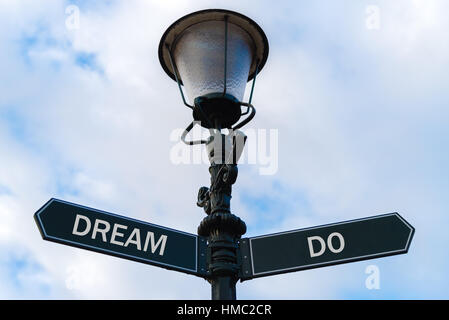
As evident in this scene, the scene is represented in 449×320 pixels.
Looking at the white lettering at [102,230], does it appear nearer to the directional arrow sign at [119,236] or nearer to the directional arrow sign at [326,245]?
the directional arrow sign at [119,236]

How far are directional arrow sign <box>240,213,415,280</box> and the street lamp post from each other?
13 centimetres

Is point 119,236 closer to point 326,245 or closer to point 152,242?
point 152,242

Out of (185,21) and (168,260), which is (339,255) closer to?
(168,260)

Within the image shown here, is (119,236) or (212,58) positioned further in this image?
(212,58)

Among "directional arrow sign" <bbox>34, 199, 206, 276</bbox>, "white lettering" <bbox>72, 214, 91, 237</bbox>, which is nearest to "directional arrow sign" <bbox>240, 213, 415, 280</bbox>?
"directional arrow sign" <bbox>34, 199, 206, 276</bbox>

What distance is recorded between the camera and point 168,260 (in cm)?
341

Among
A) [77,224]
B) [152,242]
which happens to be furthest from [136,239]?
[77,224]

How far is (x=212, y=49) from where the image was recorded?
390 cm

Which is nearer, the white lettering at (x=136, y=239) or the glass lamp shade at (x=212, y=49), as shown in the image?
the white lettering at (x=136, y=239)

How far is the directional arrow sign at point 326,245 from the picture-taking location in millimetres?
3418

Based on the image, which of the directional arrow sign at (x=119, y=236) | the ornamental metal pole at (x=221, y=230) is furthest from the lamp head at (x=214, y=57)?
the directional arrow sign at (x=119, y=236)

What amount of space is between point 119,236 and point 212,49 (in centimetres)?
129
